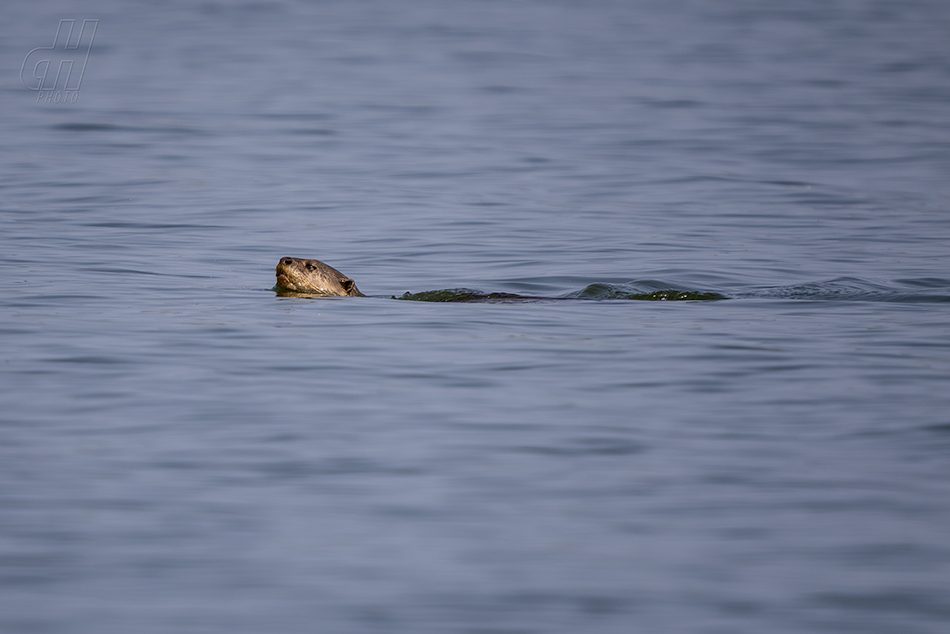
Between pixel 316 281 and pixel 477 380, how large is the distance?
380cm

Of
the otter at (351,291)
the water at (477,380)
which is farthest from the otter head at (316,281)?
the water at (477,380)

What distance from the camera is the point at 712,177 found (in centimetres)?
1912

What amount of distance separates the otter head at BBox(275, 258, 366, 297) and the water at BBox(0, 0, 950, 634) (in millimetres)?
219

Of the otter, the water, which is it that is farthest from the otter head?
the water

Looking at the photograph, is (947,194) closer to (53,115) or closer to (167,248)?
(167,248)

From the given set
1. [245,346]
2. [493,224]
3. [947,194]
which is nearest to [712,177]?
[947,194]

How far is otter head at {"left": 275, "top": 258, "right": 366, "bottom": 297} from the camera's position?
11.3 meters

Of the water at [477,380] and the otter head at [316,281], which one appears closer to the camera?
the water at [477,380]

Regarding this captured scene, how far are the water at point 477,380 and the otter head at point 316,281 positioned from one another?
22 centimetres

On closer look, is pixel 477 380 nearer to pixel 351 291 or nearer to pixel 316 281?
pixel 351 291

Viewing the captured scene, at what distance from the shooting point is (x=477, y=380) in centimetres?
805

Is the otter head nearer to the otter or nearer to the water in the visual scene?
the otter

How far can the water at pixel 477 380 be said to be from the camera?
4852 mm

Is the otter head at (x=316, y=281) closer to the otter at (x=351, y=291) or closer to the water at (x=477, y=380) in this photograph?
the otter at (x=351, y=291)
